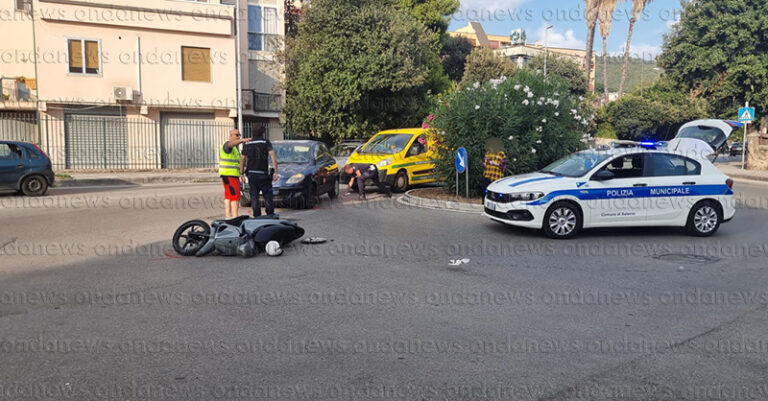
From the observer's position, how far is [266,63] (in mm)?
33625

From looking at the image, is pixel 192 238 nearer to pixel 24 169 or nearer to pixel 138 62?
pixel 24 169

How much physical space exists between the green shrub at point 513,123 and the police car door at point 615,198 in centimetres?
410

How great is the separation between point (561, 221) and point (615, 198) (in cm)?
103

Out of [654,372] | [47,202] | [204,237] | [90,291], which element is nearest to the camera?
[654,372]

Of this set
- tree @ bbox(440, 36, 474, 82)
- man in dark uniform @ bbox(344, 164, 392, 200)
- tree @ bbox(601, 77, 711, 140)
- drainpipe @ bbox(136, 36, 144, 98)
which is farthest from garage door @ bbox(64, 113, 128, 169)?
tree @ bbox(601, 77, 711, 140)

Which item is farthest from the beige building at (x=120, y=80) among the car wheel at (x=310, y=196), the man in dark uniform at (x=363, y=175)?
the car wheel at (x=310, y=196)

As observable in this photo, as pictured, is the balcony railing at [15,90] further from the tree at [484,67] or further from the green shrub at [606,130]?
the green shrub at [606,130]

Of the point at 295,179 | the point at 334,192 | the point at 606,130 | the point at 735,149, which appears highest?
the point at 606,130

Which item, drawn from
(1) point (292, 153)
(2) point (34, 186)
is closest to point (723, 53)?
(1) point (292, 153)

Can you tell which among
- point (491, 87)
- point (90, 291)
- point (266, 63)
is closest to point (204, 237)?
point (90, 291)

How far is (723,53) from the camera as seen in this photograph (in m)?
33.7

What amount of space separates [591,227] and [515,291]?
4.23 meters

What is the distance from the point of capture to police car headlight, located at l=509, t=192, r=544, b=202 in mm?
10164

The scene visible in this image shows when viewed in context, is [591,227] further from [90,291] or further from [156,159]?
[156,159]
